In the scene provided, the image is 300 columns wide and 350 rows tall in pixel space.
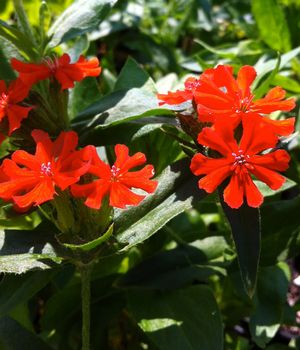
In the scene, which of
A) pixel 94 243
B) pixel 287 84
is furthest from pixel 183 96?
pixel 287 84

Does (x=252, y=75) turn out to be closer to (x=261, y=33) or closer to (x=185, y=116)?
(x=185, y=116)

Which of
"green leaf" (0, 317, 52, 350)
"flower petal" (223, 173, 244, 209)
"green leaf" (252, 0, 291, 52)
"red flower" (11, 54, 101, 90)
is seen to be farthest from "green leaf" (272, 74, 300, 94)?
"green leaf" (0, 317, 52, 350)

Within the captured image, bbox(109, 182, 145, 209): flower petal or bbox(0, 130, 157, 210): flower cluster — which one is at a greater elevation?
bbox(0, 130, 157, 210): flower cluster

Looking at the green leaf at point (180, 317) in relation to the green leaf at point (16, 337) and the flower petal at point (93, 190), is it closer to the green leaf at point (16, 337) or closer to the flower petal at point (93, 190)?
the green leaf at point (16, 337)

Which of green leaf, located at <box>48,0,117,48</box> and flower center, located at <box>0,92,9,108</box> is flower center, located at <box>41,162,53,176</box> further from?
green leaf, located at <box>48,0,117,48</box>

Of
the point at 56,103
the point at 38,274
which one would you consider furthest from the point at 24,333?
the point at 56,103

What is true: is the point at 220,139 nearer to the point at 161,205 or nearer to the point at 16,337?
the point at 161,205

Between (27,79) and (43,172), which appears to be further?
(27,79)
